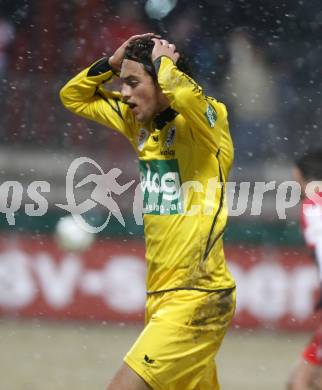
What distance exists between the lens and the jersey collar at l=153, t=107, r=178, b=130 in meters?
4.77

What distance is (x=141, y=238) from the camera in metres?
8.84

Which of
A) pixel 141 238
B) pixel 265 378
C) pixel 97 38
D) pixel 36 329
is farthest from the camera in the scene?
pixel 97 38

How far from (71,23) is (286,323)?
10.4 ft

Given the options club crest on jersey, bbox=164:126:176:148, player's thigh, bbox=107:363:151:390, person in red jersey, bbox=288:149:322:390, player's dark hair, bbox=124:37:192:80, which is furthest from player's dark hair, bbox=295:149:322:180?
player's thigh, bbox=107:363:151:390

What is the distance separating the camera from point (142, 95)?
4.73 metres

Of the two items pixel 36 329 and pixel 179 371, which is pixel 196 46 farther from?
pixel 179 371

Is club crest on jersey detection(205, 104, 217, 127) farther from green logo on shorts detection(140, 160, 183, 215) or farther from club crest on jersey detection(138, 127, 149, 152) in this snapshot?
club crest on jersey detection(138, 127, 149, 152)

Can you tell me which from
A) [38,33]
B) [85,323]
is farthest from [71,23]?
[85,323]

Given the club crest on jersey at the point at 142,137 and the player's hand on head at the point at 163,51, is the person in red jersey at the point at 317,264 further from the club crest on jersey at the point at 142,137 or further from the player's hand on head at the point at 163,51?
the player's hand on head at the point at 163,51

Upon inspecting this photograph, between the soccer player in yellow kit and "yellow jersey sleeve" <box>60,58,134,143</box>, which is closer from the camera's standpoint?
the soccer player in yellow kit

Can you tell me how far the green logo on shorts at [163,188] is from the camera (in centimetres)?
471

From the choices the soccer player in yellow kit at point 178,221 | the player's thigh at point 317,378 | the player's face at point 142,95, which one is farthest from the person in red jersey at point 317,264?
the player's face at point 142,95

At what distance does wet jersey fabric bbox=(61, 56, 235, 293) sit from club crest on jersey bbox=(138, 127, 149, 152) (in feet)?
0.04

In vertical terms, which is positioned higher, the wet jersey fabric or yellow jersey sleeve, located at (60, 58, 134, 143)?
yellow jersey sleeve, located at (60, 58, 134, 143)
